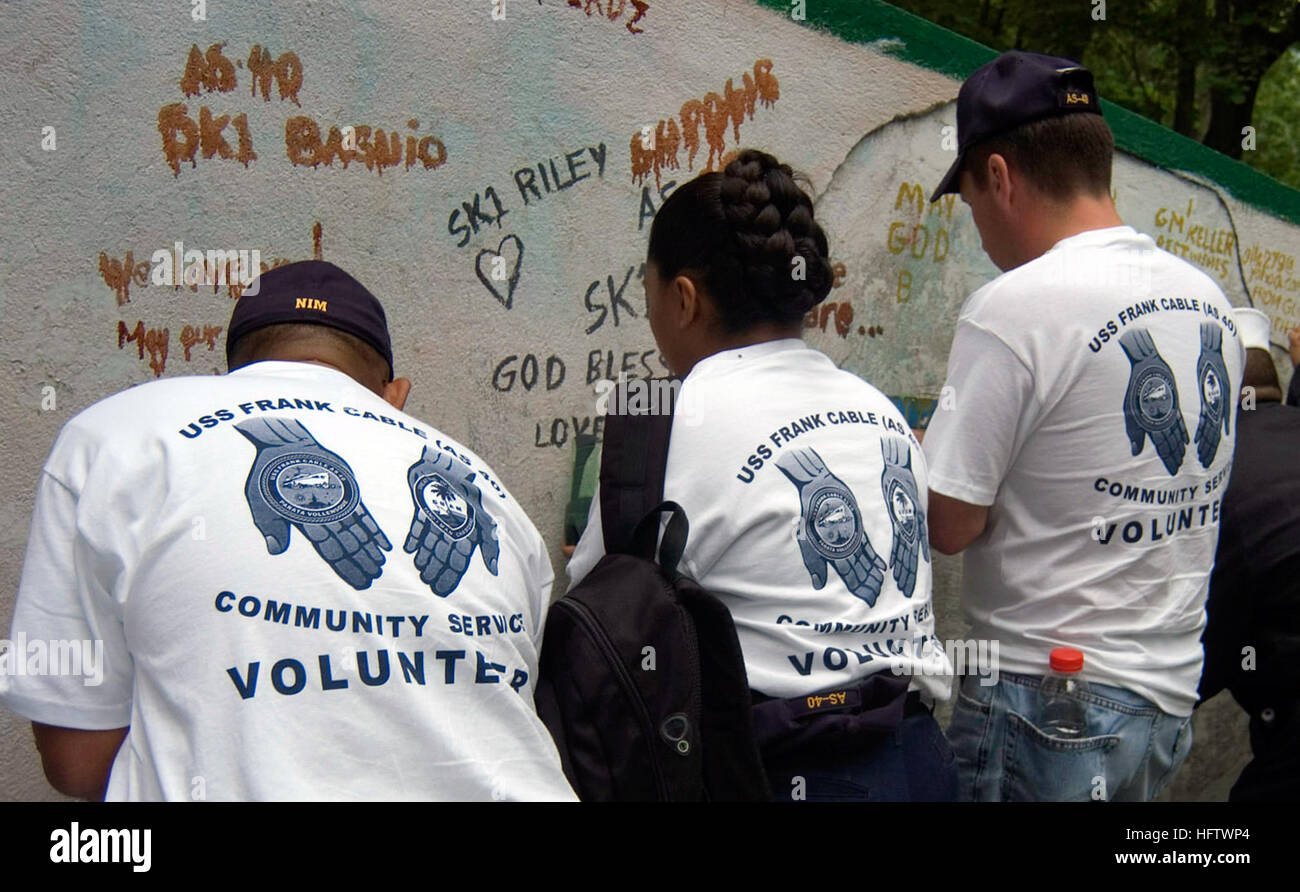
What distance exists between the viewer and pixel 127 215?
92.4 inches

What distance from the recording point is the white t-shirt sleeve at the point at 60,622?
4.74ft

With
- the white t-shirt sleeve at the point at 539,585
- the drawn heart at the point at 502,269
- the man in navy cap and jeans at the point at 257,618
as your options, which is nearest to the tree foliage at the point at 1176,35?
the drawn heart at the point at 502,269

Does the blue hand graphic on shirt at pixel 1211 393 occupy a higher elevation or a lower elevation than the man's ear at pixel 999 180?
lower

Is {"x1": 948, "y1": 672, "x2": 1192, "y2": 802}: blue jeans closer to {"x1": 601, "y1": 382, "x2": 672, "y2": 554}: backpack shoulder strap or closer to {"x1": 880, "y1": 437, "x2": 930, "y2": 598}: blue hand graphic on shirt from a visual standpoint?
{"x1": 880, "y1": 437, "x2": 930, "y2": 598}: blue hand graphic on shirt

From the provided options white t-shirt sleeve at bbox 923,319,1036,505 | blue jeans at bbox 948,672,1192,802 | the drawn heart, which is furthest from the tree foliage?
blue jeans at bbox 948,672,1192,802

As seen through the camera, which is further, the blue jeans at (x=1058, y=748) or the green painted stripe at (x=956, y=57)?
the green painted stripe at (x=956, y=57)

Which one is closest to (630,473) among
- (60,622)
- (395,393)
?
(395,393)

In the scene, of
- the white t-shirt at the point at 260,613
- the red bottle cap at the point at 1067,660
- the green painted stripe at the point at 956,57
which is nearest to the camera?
the white t-shirt at the point at 260,613

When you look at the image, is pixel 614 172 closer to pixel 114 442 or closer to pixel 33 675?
pixel 114 442

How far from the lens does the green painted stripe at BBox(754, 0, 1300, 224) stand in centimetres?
320

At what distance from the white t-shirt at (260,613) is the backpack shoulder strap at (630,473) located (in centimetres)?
41

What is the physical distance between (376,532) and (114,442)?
0.34 meters

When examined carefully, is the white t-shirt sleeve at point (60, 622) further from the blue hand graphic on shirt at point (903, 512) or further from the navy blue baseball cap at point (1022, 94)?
the navy blue baseball cap at point (1022, 94)

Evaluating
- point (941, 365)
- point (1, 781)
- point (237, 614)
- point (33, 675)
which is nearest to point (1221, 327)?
point (941, 365)
